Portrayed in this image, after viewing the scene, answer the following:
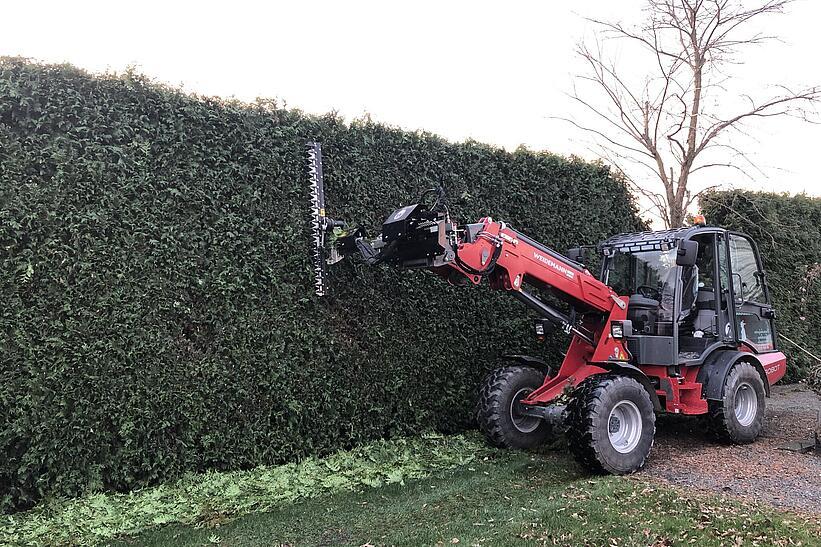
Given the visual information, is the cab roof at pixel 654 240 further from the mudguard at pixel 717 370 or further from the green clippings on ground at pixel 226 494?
the green clippings on ground at pixel 226 494

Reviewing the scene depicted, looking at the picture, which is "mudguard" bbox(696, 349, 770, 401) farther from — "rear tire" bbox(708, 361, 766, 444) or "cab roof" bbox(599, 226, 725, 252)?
"cab roof" bbox(599, 226, 725, 252)

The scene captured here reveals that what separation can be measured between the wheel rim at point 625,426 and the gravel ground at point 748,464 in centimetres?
28

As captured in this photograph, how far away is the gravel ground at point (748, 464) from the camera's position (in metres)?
4.80

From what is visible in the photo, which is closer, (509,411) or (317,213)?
(317,213)

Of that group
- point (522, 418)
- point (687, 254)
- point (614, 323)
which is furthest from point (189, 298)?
point (687, 254)

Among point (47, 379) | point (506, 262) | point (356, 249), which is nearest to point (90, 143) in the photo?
point (47, 379)

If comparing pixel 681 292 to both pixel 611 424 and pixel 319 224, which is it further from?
pixel 319 224

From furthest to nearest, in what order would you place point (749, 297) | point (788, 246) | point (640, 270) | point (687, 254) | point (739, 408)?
point (788, 246) < point (749, 297) < point (640, 270) < point (739, 408) < point (687, 254)

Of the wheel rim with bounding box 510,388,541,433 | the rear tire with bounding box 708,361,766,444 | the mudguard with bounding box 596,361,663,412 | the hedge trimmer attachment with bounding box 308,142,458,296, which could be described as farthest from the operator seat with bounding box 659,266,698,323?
the hedge trimmer attachment with bounding box 308,142,458,296

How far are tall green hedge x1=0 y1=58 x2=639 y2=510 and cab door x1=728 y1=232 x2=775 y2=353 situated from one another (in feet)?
9.59

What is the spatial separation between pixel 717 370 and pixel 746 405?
0.71m

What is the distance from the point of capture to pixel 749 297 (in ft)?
23.2

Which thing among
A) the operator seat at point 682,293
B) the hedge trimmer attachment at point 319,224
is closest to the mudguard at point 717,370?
the operator seat at point 682,293

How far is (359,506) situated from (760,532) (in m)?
2.78
